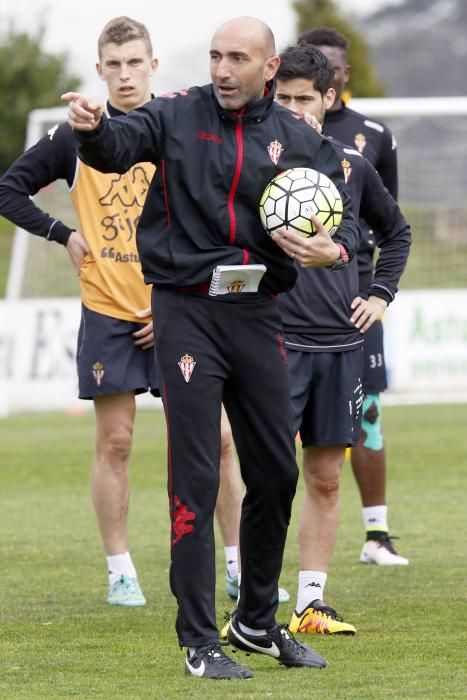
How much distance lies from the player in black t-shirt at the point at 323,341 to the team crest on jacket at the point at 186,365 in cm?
129

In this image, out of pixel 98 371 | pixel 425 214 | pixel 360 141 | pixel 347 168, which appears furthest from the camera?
pixel 425 214

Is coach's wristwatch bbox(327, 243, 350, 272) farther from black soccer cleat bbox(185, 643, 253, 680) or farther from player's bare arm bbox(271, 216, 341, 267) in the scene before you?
black soccer cleat bbox(185, 643, 253, 680)

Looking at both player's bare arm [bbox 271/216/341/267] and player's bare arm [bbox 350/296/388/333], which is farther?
player's bare arm [bbox 350/296/388/333]

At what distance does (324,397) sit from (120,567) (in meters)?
1.38

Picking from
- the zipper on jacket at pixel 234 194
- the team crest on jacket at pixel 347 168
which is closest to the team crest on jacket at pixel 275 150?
the zipper on jacket at pixel 234 194

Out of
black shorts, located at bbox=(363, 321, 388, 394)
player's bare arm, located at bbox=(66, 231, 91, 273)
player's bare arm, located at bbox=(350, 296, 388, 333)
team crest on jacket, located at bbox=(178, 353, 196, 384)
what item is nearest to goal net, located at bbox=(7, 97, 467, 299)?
black shorts, located at bbox=(363, 321, 388, 394)

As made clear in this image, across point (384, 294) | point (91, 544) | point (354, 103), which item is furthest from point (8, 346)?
point (384, 294)

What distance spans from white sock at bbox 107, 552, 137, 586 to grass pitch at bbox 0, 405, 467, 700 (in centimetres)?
16

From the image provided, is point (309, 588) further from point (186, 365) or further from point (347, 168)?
point (347, 168)

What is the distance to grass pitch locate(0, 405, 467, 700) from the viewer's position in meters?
5.16

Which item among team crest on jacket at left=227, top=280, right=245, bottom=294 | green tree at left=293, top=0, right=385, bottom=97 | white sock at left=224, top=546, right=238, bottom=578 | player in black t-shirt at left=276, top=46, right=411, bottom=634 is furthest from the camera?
green tree at left=293, top=0, right=385, bottom=97

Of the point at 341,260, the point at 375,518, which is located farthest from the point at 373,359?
the point at 341,260

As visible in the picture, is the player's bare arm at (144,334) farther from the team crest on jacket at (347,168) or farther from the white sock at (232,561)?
the team crest on jacket at (347,168)

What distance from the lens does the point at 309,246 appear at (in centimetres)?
509
